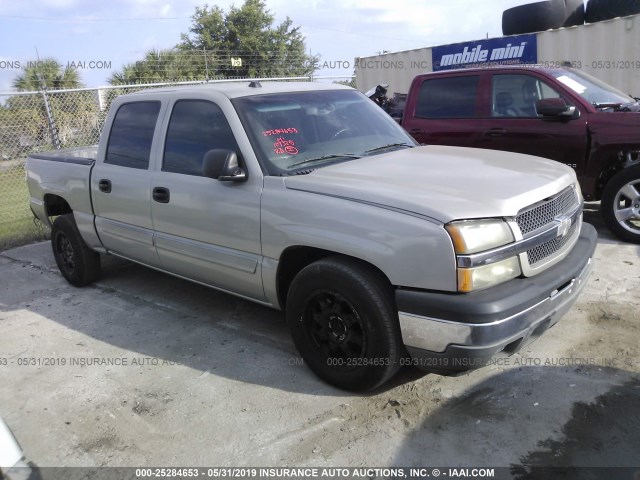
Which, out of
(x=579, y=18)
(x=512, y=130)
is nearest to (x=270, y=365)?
(x=512, y=130)

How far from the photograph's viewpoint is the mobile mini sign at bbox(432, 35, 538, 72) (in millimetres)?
12109

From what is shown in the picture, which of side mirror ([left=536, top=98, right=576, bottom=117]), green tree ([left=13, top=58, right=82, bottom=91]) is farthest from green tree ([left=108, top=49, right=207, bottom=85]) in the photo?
side mirror ([left=536, top=98, right=576, bottom=117])

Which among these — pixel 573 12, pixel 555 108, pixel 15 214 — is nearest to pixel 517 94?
pixel 555 108

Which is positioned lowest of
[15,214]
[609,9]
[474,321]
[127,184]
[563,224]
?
[15,214]

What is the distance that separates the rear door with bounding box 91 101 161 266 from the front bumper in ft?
8.04

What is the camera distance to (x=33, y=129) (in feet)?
35.7

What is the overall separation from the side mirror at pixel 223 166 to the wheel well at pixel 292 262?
0.58m

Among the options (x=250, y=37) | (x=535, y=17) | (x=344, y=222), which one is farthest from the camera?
(x=250, y=37)

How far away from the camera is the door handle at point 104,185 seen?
15.4 feet

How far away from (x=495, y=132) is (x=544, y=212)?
3.52 meters

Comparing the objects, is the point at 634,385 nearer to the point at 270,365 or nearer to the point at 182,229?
the point at 270,365

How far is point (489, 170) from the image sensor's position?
11.2 feet

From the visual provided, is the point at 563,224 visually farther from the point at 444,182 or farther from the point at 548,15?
the point at 548,15

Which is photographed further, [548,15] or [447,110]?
[548,15]
